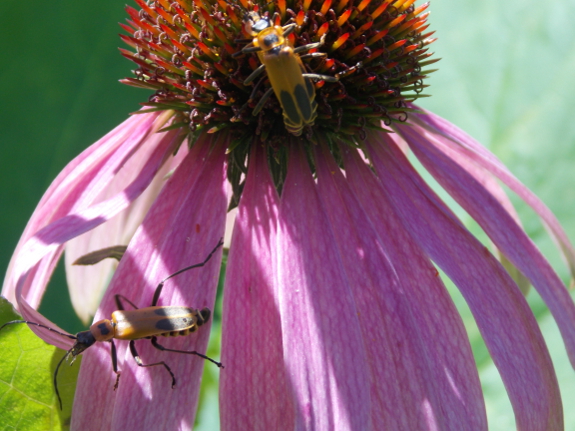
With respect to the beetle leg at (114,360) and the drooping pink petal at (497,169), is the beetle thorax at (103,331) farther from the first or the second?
the drooping pink petal at (497,169)

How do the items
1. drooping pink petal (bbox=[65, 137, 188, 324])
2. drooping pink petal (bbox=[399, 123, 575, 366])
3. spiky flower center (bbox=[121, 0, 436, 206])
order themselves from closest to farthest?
spiky flower center (bbox=[121, 0, 436, 206]), drooping pink petal (bbox=[399, 123, 575, 366]), drooping pink petal (bbox=[65, 137, 188, 324])

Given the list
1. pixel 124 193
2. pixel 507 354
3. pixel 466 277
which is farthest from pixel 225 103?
pixel 507 354

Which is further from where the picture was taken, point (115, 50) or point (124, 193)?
point (115, 50)

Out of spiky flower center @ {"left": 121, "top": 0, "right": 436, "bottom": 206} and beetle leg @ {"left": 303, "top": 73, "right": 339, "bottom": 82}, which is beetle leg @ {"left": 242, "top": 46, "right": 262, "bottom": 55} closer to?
spiky flower center @ {"left": 121, "top": 0, "right": 436, "bottom": 206}

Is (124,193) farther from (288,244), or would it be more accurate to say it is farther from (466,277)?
(466,277)

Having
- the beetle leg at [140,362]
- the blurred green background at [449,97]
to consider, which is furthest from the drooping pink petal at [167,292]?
the blurred green background at [449,97]

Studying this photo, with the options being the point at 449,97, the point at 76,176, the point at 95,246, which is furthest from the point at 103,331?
the point at 449,97

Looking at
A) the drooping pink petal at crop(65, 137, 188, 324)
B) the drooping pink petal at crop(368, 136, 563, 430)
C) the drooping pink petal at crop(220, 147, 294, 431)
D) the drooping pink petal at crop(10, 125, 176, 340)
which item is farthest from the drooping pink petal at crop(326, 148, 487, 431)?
the drooping pink petal at crop(65, 137, 188, 324)

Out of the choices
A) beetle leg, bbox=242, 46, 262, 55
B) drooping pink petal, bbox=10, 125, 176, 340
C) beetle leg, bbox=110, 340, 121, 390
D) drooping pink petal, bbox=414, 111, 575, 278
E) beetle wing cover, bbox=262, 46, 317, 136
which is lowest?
beetle leg, bbox=110, 340, 121, 390
